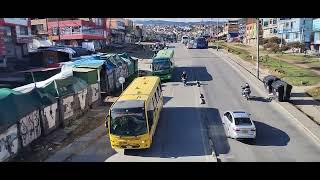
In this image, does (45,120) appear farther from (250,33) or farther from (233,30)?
(233,30)

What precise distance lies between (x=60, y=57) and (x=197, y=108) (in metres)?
29.8

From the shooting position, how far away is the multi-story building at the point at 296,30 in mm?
81188

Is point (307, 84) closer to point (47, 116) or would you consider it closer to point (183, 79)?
point (183, 79)

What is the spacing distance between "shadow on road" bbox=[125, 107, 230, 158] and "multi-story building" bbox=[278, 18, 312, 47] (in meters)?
55.3

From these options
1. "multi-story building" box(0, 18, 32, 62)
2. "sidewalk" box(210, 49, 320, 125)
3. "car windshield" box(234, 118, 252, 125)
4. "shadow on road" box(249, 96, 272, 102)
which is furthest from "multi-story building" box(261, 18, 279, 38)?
"car windshield" box(234, 118, 252, 125)

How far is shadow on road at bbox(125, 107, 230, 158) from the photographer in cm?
2091

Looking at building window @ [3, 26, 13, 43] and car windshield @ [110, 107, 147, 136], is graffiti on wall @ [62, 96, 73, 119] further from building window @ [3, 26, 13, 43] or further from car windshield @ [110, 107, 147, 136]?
building window @ [3, 26, 13, 43]

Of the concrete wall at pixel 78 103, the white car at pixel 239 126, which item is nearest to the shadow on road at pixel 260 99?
the white car at pixel 239 126

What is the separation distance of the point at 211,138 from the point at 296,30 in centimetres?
6891

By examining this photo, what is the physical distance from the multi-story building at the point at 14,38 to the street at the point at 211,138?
84.1ft

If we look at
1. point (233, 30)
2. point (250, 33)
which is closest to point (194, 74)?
point (250, 33)

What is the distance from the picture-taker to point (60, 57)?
54188mm

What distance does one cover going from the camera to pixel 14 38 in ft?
177

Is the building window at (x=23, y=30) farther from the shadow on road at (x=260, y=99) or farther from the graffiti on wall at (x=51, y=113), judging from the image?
the shadow on road at (x=260, y=99)
